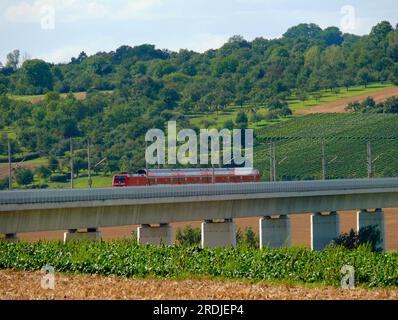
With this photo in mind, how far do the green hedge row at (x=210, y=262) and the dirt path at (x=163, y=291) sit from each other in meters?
2.10

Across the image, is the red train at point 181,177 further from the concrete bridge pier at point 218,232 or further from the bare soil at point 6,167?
the bare soil at point 6,167

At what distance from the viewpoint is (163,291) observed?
43.4 metres

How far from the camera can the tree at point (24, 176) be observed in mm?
171625

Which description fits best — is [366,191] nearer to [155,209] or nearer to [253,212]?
[253,212]

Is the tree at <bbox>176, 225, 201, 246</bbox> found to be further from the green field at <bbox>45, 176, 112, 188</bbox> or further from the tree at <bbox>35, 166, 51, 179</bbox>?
the tree at <bbox>35, 166, 51, 179</bbox>

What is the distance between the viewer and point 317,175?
552 ft

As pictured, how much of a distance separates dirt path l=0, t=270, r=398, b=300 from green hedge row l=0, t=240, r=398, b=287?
6.90 feet

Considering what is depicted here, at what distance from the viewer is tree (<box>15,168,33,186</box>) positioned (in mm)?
171625

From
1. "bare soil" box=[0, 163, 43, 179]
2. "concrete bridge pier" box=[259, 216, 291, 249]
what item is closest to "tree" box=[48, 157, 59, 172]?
"bare soil" box=[0, 163, 43, 179]

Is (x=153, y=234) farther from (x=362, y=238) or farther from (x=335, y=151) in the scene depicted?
(x=335, y=151)

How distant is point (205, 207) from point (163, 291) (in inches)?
2085

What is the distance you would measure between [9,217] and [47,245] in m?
23.2

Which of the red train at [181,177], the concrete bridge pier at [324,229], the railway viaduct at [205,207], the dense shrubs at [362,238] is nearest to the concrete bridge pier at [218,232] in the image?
the railway viaduct at [205,207]

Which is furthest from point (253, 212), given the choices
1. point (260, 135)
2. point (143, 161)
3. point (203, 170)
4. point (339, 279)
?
point (260, 135)
